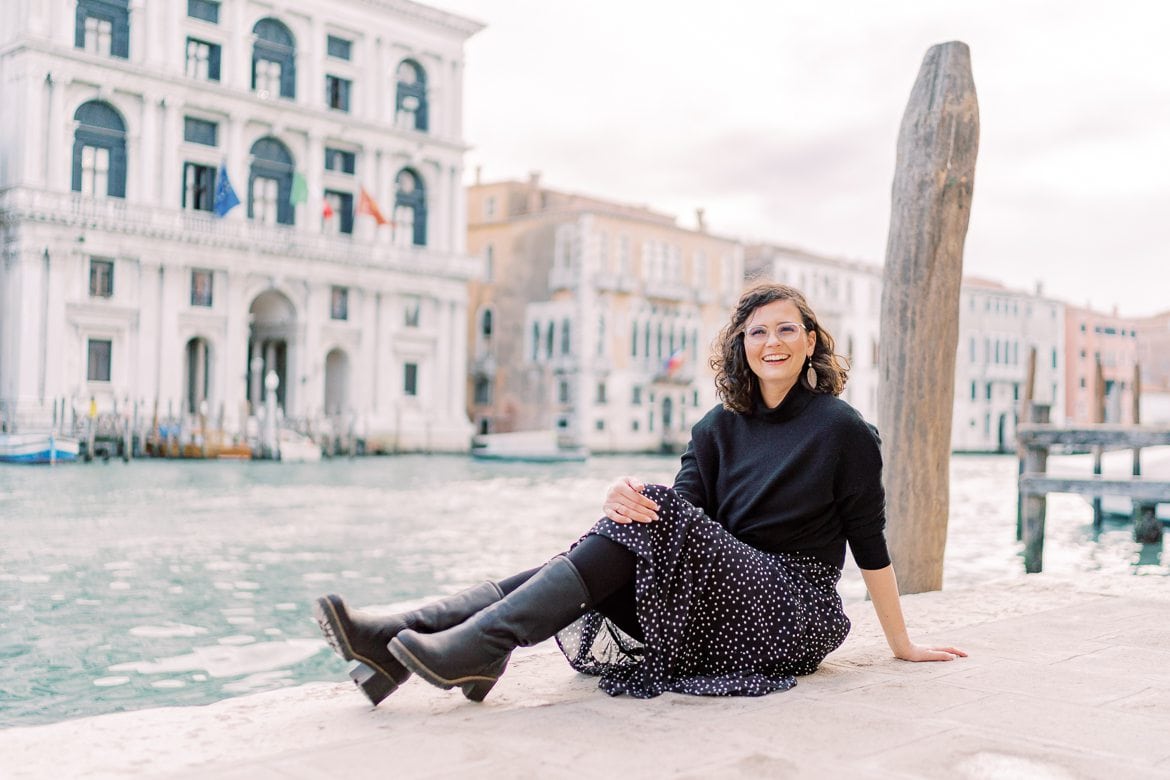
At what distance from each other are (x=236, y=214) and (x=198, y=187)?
124 centimetres

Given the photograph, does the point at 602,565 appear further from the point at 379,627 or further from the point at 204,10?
the point at 204,10

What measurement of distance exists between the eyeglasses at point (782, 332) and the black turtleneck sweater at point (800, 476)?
132mm

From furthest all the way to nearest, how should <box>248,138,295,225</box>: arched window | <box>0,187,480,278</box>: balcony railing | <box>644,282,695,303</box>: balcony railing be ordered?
1. <box>644,282,695,303</box>: balcony railing
2. <box>248,138,295,225</box>: arched window
3. <box>0,187,480,278</box>: balcony railing

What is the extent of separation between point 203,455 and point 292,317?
239 inches

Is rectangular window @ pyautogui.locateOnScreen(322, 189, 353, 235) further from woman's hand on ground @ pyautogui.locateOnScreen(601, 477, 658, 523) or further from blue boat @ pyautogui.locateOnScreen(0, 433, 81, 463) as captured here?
woman's hand on ground @ pyautogui.locateOnScreen(601, 477, 658, 523)

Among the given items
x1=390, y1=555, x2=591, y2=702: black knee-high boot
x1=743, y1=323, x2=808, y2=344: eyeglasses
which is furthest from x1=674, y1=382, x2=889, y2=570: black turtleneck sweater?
x1=390, y1=555, x2=591, y2=702: black knee-high boot

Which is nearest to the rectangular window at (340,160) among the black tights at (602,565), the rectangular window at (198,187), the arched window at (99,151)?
the rectangular window at (198,187)

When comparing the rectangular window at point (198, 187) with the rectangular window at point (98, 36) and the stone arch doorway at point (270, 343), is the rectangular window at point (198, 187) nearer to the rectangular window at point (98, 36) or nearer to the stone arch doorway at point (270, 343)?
the stone arch doorway at point (270, 343)

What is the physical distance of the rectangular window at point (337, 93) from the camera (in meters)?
34.0

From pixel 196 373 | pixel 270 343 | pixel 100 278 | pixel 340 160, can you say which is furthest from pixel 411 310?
pixel 100 278

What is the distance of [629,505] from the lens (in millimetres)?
2740

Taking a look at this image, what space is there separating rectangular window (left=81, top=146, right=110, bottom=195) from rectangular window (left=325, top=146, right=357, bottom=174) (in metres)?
6.40

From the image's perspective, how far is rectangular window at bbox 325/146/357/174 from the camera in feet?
112

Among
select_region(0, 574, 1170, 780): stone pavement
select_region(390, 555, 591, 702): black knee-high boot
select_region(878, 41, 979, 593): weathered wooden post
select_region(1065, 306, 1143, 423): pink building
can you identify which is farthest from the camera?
select_region(1065, 306, 1143, 423): pink building
